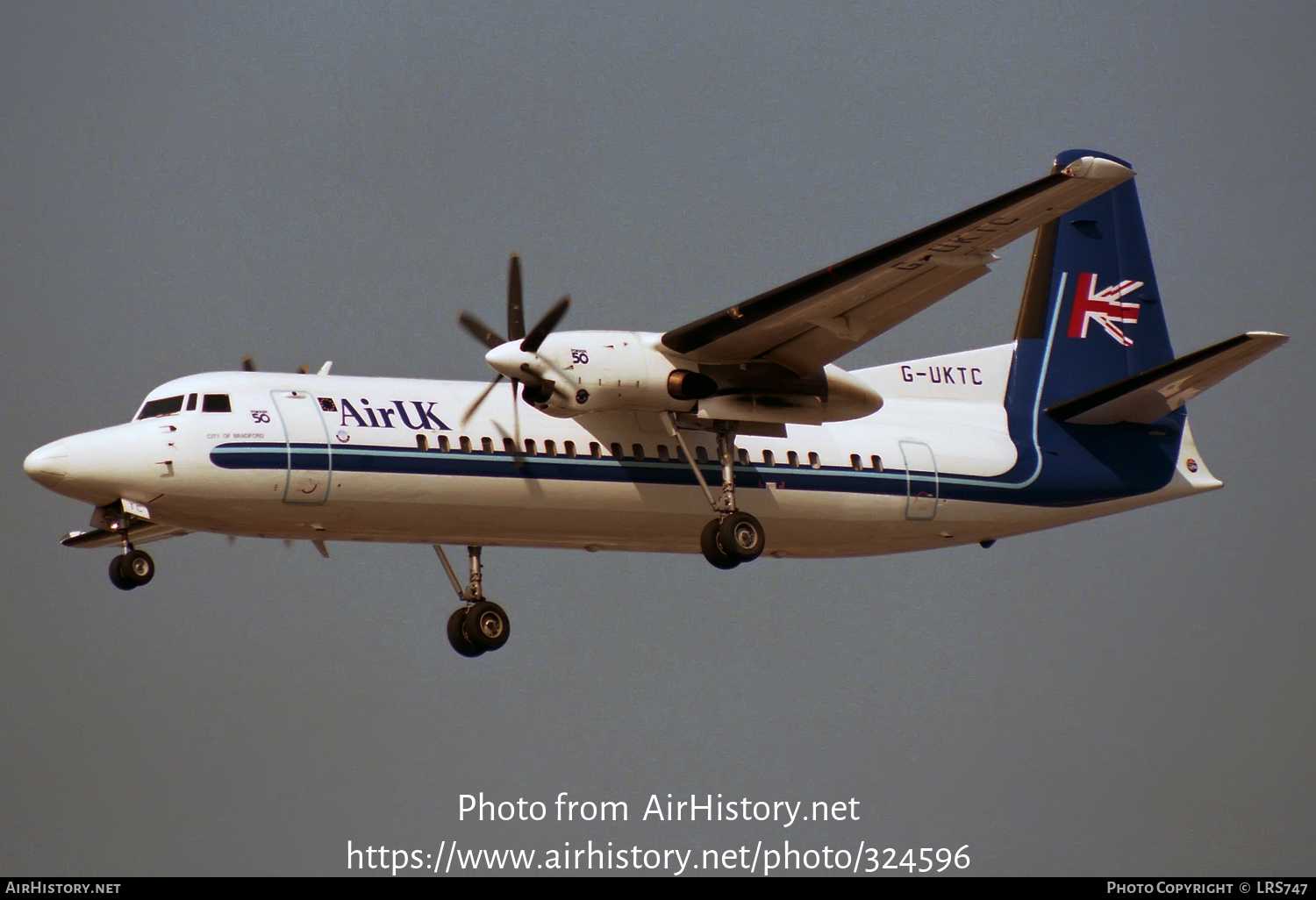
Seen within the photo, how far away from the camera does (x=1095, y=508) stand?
21.6 metres

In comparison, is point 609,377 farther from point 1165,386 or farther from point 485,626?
point 1165,386

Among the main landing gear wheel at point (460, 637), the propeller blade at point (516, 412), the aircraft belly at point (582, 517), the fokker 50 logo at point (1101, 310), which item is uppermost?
the fokker 50 logo at point (1101, 310)

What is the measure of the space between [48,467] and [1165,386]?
1210 cm

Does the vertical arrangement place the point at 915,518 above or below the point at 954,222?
below

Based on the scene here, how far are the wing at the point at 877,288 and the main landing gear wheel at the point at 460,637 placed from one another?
4.05 m

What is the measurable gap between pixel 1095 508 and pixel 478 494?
7.86 metres

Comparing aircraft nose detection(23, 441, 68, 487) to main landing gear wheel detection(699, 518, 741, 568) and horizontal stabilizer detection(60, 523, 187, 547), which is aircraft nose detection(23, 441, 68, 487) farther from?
main landing gear wheel detection(699, 518, 741, 568)

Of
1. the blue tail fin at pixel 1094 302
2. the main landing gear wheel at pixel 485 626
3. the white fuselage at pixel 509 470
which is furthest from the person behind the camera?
the blue tail fin at pixel 1094 302

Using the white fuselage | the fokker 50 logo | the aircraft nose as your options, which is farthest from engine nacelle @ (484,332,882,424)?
the fokker 50 logo

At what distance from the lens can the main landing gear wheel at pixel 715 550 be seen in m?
18.7

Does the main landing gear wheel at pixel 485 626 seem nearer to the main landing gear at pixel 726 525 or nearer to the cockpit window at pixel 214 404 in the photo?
the main landing gear at pixel 726 525

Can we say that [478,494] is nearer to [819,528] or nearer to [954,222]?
[819,528]

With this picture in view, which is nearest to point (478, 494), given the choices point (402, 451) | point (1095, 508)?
point (402, 451)

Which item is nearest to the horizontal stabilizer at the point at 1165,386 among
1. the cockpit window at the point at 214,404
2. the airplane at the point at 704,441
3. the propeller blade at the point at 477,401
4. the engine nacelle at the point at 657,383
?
the airplane at the point at 704,441
